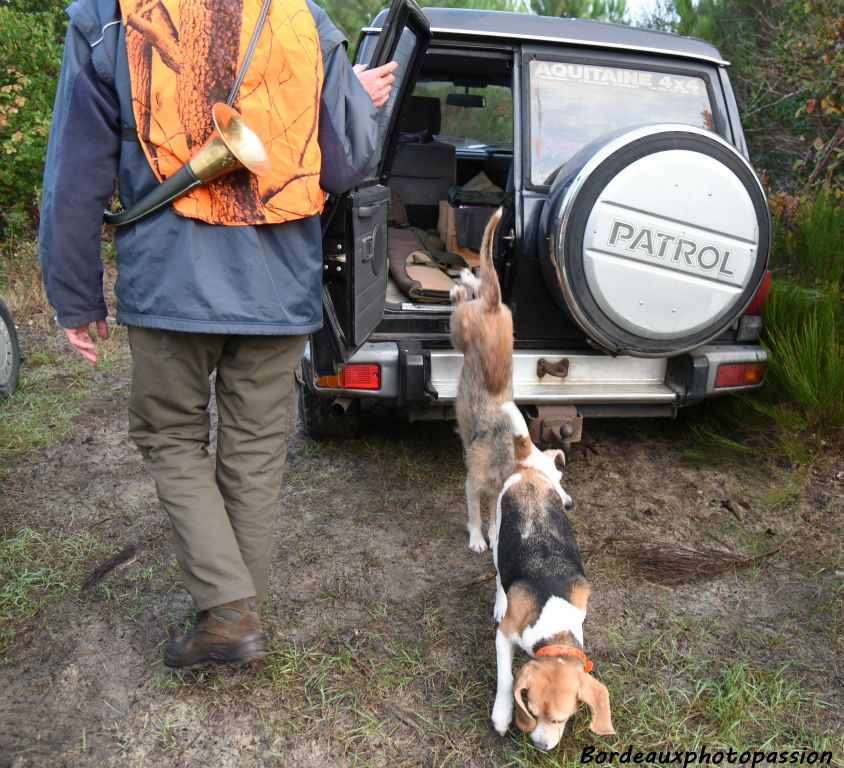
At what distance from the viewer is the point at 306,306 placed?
2.39m

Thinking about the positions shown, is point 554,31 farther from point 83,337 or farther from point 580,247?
point 83,337

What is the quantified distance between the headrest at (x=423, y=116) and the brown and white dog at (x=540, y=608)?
11.1 feet

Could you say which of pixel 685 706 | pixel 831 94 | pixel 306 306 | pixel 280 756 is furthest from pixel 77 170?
pixel 831 94

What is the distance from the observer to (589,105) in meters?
3.86

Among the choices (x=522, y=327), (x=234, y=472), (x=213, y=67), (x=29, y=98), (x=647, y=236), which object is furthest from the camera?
(x=29, y=98)

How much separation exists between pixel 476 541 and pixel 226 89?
2.23 m

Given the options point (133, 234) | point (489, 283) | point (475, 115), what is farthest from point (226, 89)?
point (475, 115)

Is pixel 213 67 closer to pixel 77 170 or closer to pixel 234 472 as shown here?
pixel 77 170

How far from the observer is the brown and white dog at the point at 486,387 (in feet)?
10.6

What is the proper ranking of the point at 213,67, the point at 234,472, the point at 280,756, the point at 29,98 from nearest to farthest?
the point at 213,67, the point at 280,756, the point at 234,472, the point at 29,98

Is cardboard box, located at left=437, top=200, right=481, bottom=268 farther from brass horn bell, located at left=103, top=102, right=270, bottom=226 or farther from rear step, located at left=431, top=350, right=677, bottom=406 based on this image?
brass horn bell, located at left=103, top=102, right=270, bottom=226

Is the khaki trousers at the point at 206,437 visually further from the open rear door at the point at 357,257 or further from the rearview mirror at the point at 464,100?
the rearview mirror at the point at 464,100

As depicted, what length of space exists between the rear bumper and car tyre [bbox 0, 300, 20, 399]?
246 cm

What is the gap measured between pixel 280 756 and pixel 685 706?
1357 millimetres
